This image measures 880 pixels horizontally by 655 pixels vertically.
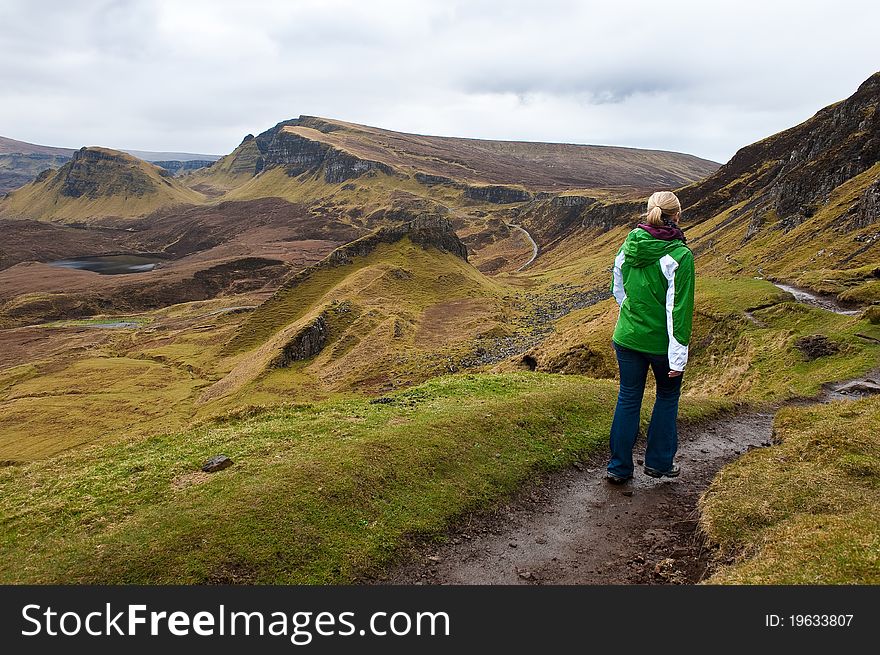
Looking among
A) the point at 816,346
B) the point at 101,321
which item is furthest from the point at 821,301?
the point at 101,321

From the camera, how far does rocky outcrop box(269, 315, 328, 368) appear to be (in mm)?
54938

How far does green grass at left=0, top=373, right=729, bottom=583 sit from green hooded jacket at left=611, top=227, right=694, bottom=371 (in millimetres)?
3973

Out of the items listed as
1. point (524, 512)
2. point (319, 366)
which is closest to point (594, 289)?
Answer: point (319, 366)

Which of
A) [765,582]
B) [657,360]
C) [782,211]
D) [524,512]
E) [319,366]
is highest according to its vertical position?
[782,211]

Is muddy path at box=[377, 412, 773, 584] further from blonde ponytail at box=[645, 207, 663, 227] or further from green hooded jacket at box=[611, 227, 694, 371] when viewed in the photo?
blonde ponytail at box=[645, 207, 663, 227]

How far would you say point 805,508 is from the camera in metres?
8.24

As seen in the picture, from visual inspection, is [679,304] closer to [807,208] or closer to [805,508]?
[805,508]

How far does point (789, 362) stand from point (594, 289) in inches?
2406

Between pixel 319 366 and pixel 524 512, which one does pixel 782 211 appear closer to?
pixel 319 366

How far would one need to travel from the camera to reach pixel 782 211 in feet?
220

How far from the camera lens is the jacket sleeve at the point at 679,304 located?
9055 millimetres

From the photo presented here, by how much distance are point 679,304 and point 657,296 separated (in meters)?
0.46

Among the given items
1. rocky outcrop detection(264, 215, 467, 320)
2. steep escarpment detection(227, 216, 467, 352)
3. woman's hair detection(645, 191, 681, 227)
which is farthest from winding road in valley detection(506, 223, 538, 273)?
woman's hair detection(645, 191, 681, 227)

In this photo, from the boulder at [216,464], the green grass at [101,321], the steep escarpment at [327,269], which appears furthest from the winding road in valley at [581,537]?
the green grass at [101,321]
